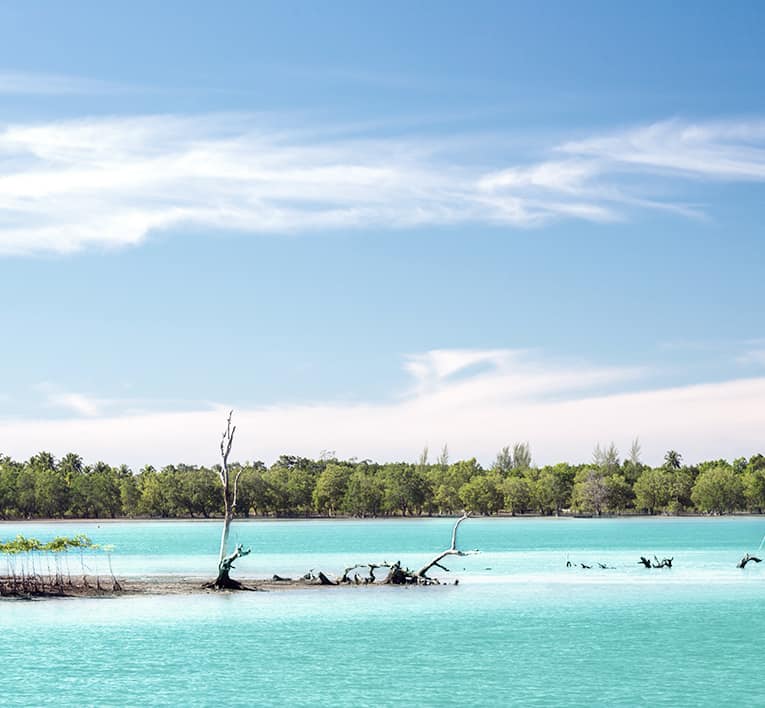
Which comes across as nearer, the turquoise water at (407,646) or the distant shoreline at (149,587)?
the turquoise water at (407,646)

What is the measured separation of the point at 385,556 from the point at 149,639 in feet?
273

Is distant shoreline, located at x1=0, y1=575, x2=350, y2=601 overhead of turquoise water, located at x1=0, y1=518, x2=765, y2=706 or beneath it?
overhead

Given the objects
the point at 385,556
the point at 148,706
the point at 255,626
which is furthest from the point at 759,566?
the point at 148,706

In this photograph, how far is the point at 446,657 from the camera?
57281 millimetres

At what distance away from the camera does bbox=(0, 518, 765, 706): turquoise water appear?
48.7m

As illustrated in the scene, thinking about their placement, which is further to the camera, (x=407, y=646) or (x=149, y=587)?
(x=149, y=587)

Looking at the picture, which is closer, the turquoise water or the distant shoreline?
the turquoise water

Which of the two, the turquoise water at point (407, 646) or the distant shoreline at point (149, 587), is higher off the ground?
the distant shoreline at point (149, 587)

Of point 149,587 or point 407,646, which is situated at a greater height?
point 149,587

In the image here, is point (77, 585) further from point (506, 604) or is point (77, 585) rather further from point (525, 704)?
point (525, 704)

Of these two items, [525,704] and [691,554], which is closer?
[525,704]

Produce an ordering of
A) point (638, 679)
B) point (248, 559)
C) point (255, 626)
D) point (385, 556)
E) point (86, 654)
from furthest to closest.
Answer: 1. point (385, 556)
2. point (248, 559)
3. point (255, 626)
4. point (86, 654)
5. point (638, 679)

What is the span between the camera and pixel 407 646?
60.3 meters

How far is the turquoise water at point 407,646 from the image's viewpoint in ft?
160
